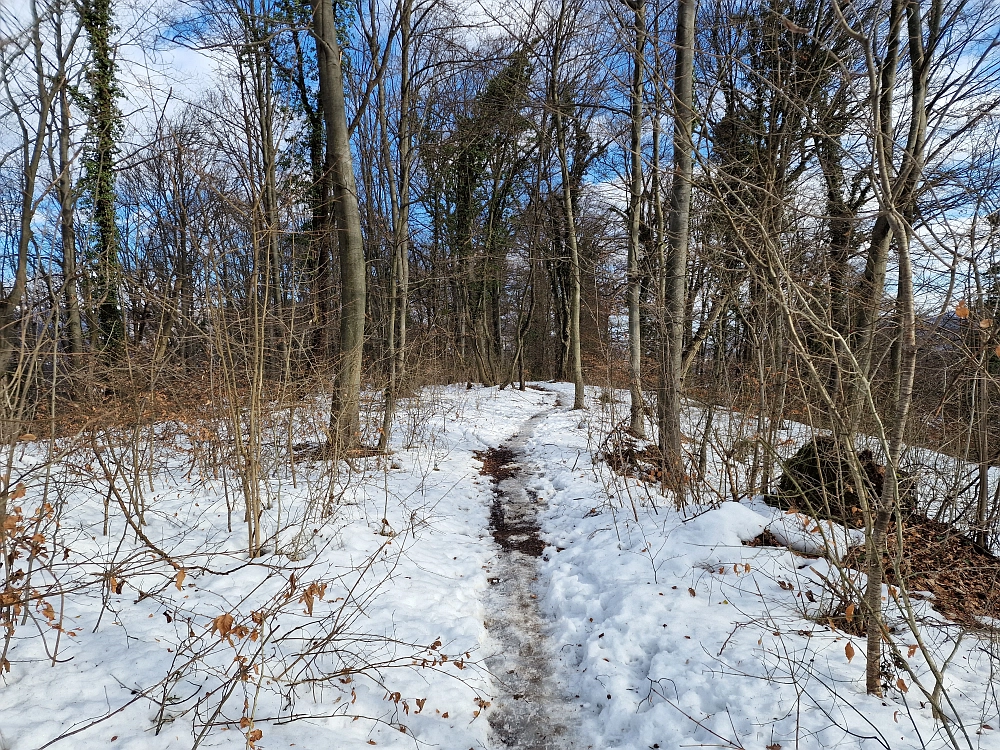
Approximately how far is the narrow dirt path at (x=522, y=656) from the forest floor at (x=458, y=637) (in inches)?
0.7

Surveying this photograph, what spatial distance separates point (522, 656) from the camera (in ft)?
11.7

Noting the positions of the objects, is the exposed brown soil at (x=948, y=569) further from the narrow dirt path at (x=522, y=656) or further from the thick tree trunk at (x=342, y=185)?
the thick tree trunk at (x=342, y=185)

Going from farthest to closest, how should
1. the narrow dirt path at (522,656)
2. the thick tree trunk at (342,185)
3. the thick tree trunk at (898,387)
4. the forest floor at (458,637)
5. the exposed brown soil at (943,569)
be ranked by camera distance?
the thick tree trunk at (342,185) → the exposed brown soil at (943,569) → the narrow dirt path at (522,656) → the forest floor at (458,637) → the thick tree trunk at (898,387)

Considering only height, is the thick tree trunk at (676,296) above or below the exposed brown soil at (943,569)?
above

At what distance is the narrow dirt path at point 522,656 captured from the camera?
2.88m

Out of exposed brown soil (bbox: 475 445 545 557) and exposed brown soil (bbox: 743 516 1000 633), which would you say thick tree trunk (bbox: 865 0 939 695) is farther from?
exposed brown soil (bbox: 475 445 545 557)

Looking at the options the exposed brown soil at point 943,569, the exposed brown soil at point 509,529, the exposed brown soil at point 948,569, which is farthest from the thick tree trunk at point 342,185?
the exposed brown soil at point 948,569

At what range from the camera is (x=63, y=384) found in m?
4.35

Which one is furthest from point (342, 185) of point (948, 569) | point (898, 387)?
point (948, 569)

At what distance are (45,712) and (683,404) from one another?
647 cm

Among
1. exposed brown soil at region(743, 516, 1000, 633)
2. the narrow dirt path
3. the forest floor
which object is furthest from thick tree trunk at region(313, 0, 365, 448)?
exposed brown soil at region(743, 516, 1000, 633)

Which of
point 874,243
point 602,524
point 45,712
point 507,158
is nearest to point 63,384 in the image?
point 45,712

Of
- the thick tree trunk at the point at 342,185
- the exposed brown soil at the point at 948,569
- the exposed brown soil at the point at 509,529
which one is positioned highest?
the thick tree trunk at the point at 342,185

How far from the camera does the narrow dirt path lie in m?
→ 2.88
